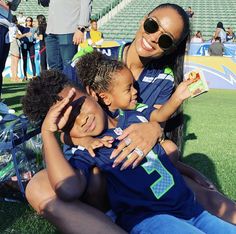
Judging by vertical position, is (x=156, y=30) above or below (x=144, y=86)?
above

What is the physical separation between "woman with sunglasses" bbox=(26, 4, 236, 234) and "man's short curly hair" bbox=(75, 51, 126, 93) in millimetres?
301

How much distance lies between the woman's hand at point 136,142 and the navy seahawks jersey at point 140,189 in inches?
1.1

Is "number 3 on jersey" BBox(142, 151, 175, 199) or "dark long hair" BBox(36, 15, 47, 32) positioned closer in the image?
"number 3 on jersey" BBox(142, 151, 175, 199)

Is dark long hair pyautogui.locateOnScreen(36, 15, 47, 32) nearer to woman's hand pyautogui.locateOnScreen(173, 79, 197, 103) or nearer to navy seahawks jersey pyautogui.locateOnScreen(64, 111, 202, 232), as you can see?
woman's hand pyautogui.locateOnScreen(173, 79, 197, 103)

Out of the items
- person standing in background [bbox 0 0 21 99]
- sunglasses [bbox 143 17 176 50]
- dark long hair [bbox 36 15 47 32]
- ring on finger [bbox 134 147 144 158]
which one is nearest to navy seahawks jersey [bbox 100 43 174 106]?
sunglasses [bbox 143 17 176 50]

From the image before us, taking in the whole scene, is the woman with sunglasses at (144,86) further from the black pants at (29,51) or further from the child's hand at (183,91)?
the black pants at (29,51)

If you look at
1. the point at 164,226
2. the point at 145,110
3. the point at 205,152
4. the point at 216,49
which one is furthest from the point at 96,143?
the point at 216,49

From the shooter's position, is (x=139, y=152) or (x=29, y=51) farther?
(x=29, y=51)

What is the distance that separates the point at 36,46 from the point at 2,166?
Answer: 11839mm

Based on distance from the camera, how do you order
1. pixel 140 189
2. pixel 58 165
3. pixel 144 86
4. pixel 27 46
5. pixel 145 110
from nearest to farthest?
pixel 58 165
pixel 140 189
pixel 145 110
pixel 144 86
pixel 27 46

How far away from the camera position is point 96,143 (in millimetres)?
2127

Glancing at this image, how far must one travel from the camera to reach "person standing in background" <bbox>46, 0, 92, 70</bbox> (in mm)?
4773

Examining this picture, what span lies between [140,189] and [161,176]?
0.44 feet

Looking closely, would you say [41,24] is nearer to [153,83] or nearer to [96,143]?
[153,83]
